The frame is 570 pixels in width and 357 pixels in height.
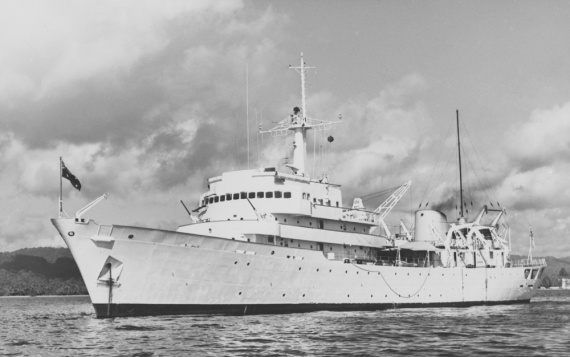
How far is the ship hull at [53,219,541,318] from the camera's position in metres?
25.3

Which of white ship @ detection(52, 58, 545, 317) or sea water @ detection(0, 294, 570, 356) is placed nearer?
sea water @ detection(0, 294, 570, 356)

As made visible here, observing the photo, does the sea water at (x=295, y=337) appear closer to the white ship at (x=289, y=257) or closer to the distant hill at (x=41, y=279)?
the white ship at (x=289, y=257)

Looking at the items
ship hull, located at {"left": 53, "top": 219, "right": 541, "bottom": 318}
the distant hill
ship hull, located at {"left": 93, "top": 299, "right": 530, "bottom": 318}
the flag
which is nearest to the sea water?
ship hull, located at {"left": 93, "top": 299, "right": 530, "bottom": 318}

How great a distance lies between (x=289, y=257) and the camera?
2892cm

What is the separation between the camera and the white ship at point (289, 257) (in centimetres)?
2548

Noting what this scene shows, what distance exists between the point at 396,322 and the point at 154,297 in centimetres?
1015

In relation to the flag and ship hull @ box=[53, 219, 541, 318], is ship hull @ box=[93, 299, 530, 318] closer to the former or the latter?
ship hull @ box=[53, 219, 541, 318]

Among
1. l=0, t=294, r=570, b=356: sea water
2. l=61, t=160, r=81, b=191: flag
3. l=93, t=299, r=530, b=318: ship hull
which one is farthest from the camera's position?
l=61, t=160, r=81, b=191: flag

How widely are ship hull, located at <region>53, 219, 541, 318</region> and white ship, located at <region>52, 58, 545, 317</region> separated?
0.15ft

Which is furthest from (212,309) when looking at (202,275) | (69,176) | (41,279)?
(41,279)

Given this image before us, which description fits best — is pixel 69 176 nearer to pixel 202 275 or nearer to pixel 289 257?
pixel 202 275

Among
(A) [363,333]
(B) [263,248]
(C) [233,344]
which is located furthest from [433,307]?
(C) [233,344]

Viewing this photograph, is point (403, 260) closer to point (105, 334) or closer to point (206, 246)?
point (206, 246)

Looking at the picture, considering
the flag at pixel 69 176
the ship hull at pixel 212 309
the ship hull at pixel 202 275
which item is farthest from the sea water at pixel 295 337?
the flag at pixel 69 176
